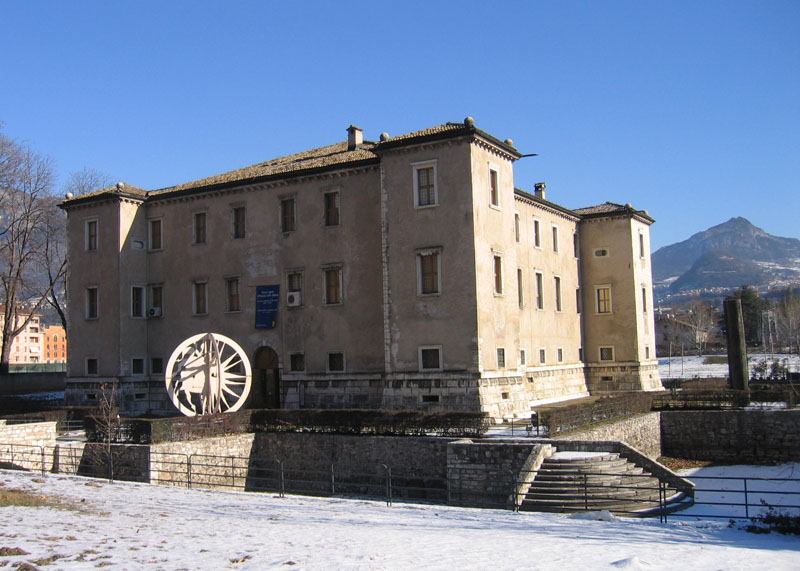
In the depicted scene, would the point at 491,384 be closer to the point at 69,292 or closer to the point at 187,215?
the point at 187,215

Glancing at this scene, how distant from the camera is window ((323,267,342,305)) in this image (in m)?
33.2

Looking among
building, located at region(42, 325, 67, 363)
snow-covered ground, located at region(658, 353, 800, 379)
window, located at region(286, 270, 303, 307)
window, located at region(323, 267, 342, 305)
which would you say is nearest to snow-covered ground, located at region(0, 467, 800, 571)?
window, located at region(323, 267, 342, 305)

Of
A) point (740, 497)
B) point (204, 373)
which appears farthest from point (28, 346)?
point (740, 497)

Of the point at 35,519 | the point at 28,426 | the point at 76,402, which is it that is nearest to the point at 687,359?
the point at 76,402

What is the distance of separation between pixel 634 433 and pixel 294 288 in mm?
16110

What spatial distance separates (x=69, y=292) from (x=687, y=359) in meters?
67.7

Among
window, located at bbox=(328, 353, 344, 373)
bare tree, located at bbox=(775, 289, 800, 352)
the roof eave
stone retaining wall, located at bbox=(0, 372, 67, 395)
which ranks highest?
the roof eave

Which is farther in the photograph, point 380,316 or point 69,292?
point 69,292

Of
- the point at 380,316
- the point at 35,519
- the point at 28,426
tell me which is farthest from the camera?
the point at 380,316

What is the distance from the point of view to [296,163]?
36625 millimetres

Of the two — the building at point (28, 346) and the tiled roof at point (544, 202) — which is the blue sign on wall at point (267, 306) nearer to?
the tiled roof at point (544, 202)

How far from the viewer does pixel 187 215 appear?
37438 mm

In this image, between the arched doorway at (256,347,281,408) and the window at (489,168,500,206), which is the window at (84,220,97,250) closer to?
the arched doorway at (256,347,281,408)

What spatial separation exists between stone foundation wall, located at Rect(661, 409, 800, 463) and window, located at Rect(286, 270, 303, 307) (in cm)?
1759
